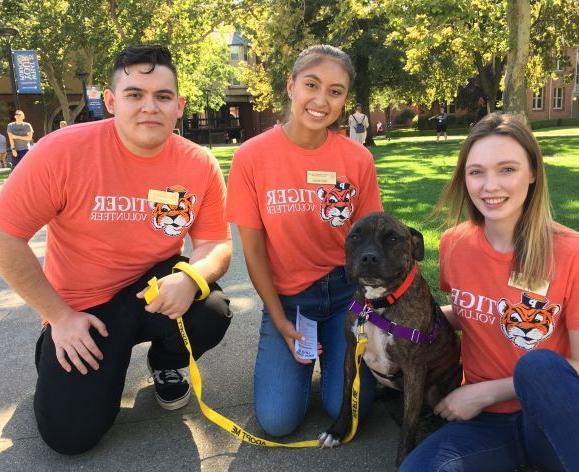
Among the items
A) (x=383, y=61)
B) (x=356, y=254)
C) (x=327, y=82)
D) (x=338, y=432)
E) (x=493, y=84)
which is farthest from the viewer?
(x=493, y=84)

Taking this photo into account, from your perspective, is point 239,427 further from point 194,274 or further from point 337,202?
point 337,202

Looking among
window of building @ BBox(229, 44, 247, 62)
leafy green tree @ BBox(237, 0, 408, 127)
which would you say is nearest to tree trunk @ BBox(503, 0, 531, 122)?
leafy green tree @ BBox(237, 0, 408, 127)

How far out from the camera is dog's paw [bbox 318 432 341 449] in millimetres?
2998

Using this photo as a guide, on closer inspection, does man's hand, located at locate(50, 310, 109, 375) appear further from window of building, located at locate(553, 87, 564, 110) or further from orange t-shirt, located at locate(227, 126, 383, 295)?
window of building, located at locate(553, 87, 564, 110)

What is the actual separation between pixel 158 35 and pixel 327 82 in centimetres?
2297

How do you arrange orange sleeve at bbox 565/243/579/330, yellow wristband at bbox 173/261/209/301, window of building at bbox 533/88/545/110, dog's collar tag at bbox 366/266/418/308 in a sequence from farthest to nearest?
window of building at bbox 533/88/545/110 → yellow wristband at bbox 173/261/209/301 → dog's collar tag at bbox 366/266/418/308 → orange sleeve at bbox 565/243/579/330

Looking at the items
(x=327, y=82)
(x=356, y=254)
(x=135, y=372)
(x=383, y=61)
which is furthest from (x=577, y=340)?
(x=383, y=61)

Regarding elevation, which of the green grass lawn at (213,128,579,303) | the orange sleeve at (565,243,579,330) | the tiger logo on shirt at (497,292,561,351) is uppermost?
the orange sleeve at (565,243,579,330)

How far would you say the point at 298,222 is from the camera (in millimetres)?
3430

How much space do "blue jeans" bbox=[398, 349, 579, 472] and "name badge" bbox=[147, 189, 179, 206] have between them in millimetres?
2029

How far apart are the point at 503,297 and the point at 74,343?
7.66 feet

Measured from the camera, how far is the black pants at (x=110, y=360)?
2.91 meters

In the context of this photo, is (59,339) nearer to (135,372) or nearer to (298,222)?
(135,372)

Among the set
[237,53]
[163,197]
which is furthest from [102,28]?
[237,53]
